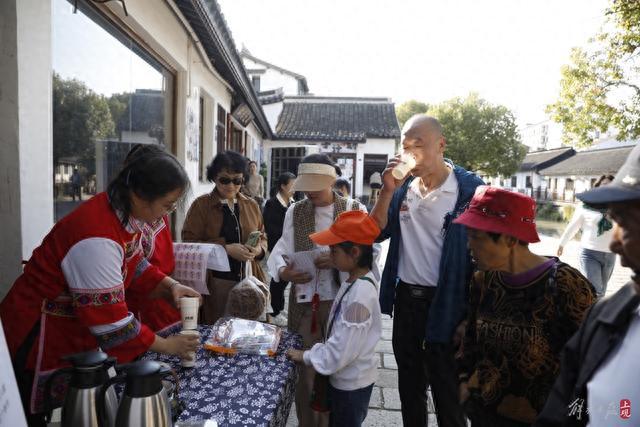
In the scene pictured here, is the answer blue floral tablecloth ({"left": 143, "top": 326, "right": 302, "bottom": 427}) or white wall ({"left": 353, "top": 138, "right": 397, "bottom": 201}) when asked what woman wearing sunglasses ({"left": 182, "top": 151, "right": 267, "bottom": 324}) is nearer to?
blue floral tablecloth ({"left": 143, "top": 326, "right": 302, "bottom": 427})

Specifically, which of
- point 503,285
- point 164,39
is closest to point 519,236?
point 503,285

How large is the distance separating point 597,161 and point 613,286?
88.0ft

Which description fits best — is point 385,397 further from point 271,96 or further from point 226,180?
point 271,96

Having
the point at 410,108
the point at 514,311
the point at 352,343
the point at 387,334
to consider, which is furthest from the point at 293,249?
the point at 410,108

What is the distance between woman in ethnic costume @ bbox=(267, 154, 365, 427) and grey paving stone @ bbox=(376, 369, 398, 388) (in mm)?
1148

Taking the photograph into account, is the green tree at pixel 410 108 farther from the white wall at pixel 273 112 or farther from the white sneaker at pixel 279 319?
the white sneaker at pixel 279 319

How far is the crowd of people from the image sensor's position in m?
1.22

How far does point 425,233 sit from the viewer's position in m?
2.41

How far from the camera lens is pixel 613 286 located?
7.29m

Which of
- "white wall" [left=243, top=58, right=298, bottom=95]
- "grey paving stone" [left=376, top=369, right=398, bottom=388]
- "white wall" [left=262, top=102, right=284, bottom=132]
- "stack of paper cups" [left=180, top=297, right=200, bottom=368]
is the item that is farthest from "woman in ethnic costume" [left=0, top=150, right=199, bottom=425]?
"white wall" [left=243, top=58, right=298, bottom=95]

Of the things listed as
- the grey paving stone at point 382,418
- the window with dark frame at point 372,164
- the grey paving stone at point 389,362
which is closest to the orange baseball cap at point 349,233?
the grey paving stone at point 382,418

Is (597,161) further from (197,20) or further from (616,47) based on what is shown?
(197,20)

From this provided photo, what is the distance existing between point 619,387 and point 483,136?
106ft

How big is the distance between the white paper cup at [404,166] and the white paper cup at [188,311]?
4.24ft
